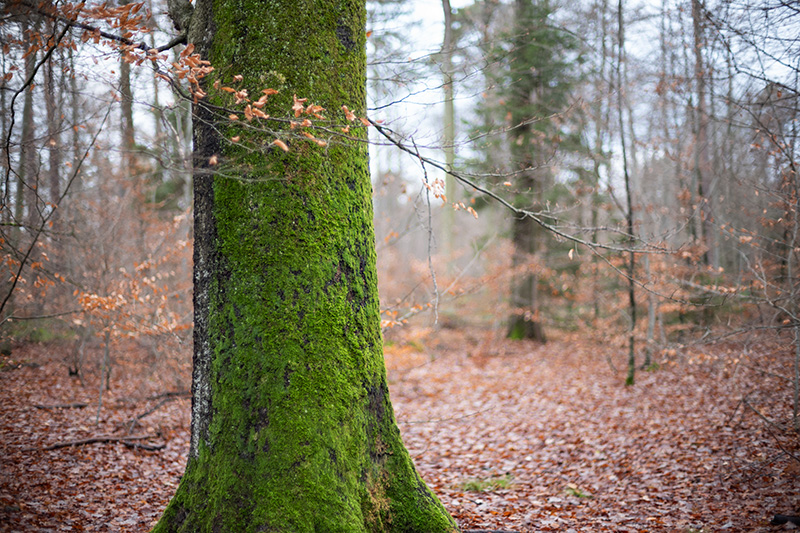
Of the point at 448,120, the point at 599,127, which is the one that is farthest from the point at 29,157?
the point at 448,120

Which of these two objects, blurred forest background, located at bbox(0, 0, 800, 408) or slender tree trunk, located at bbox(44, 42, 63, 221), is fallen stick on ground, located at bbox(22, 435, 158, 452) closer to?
blurred forest background, located at bbox(0, 0, 800, 408)

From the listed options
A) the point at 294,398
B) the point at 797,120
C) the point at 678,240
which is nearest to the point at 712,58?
the point at 797,120

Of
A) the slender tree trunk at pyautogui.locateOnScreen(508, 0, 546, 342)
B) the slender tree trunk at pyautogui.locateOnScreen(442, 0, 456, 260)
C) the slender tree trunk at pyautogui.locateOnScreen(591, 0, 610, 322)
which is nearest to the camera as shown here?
the slender tree trunk at pyautogui.locateOnScreen(442, 0, 456, 260)

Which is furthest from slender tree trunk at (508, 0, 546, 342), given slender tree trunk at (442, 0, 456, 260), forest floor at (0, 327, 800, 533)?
forest floor at (0, 327, 800, 533)

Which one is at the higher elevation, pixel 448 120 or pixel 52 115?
pixel 448 120

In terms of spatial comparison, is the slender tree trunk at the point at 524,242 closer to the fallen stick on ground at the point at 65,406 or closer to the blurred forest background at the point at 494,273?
the blurred forest background at the point at 494,273

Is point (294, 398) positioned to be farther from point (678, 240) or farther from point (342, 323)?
point (678, 240)

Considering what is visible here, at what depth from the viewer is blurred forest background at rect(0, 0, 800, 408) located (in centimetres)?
394

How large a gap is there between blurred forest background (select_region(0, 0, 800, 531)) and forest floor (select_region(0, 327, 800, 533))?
0.13 ft

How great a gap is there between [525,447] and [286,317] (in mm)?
4752

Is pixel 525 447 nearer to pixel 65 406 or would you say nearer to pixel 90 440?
pixel 90 440

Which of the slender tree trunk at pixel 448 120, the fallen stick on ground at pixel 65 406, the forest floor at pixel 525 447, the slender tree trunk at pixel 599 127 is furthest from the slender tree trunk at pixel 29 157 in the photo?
the slender tree trunk at pixel 599 127

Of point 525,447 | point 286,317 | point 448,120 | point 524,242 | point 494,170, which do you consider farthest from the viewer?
point 448,120

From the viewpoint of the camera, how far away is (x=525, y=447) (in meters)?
6.21
